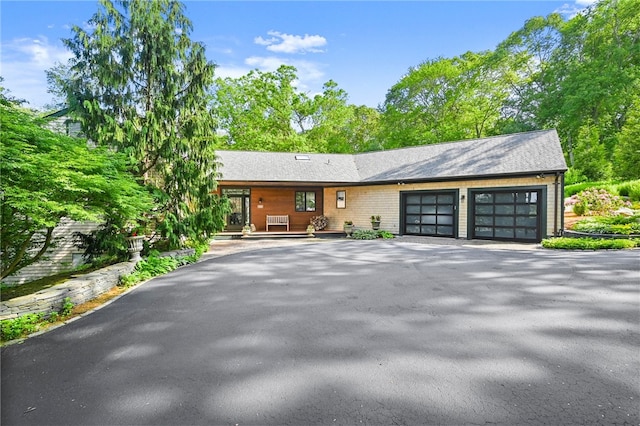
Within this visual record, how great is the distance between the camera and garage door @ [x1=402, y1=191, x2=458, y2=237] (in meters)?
14.4

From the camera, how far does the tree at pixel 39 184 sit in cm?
419

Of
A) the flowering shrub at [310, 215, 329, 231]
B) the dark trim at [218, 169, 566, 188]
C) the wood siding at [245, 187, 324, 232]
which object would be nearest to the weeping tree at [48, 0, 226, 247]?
the dark trim at [218, 169, 566, 188]

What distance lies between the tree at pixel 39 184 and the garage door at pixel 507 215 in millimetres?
13177

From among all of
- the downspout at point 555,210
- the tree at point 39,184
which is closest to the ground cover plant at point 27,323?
the tree at point 39,184

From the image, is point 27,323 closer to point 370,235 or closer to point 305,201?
point 370,235

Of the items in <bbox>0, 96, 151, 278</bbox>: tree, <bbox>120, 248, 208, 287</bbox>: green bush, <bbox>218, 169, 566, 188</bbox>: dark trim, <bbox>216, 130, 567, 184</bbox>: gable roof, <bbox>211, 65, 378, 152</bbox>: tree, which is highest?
<bbox>211, 65, 378, 152</bbox>: tree

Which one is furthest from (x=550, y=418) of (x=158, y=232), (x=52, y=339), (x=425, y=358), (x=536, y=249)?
(x=536, y=249)

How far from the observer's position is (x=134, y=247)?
749cm

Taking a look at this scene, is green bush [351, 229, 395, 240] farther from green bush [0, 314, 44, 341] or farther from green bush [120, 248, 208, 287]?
green bush [0, 314, 44, 341]

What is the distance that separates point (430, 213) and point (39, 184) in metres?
14.0

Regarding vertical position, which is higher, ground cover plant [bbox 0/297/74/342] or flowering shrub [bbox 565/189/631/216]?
flowering shrub [bbox 565/189/631/216]

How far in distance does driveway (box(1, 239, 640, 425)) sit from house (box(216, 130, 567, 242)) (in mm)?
6497

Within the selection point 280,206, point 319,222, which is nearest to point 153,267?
point 280,206

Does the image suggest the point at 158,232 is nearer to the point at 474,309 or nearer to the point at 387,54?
the point at 474,309
